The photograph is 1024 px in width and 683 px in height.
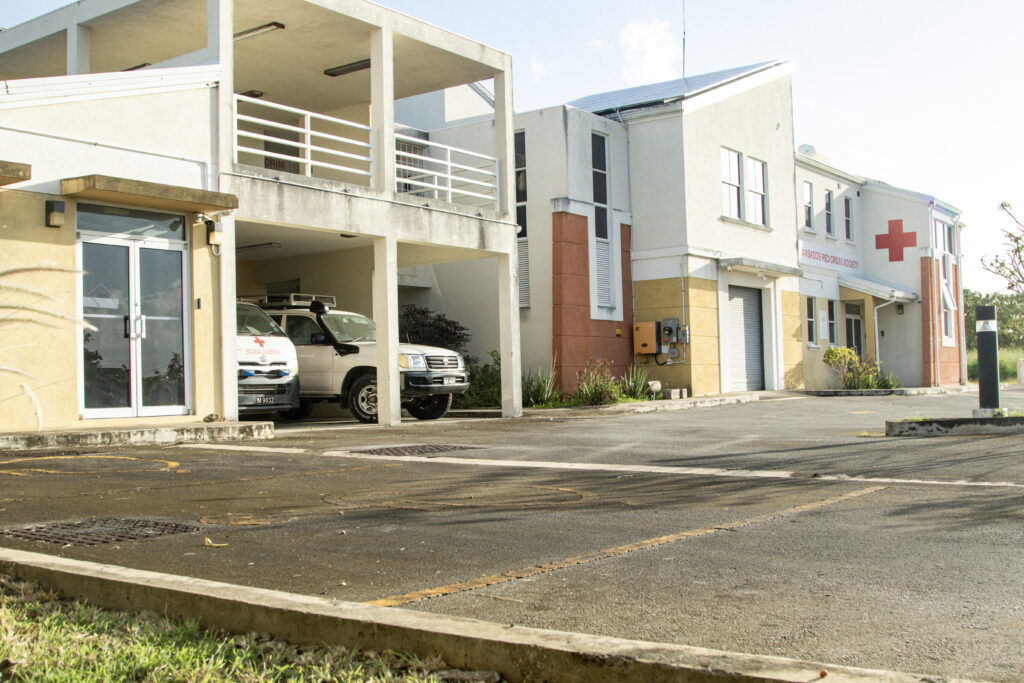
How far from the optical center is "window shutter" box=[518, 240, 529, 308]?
2275 centimetres

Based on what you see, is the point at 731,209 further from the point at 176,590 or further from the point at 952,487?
the point at 176,590

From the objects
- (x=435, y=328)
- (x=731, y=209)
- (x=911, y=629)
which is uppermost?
(x=731, y=209)

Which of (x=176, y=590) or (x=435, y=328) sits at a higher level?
(x=435, y=328)

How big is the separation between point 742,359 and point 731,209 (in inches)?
158

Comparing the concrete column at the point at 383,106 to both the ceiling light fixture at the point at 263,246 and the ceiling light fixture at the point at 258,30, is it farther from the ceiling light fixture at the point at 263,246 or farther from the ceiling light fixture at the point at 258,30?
the ceiling light fixture at the point at 263,246

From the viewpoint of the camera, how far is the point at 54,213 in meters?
11.9

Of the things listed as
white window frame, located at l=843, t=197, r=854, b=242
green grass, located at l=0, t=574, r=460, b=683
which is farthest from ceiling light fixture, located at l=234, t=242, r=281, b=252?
white window frame, located at l=843, t=197, r=854, b=242

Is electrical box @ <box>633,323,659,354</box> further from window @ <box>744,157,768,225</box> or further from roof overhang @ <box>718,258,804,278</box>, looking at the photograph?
window @ <box>744,157,768,225</box>

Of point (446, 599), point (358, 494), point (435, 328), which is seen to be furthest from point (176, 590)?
point (435, 328)

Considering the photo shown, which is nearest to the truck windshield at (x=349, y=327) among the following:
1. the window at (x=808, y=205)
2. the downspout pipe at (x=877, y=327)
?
the window at (x=808, y=205)

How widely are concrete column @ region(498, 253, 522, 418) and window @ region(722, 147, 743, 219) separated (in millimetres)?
9077

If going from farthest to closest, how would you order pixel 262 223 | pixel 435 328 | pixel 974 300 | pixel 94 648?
pixel 974 300 → pixel 435 328 → pixel 262 223 → pixel 94 648

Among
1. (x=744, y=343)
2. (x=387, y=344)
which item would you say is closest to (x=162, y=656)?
(x=387, y=344)

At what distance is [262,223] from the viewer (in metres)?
14.6
